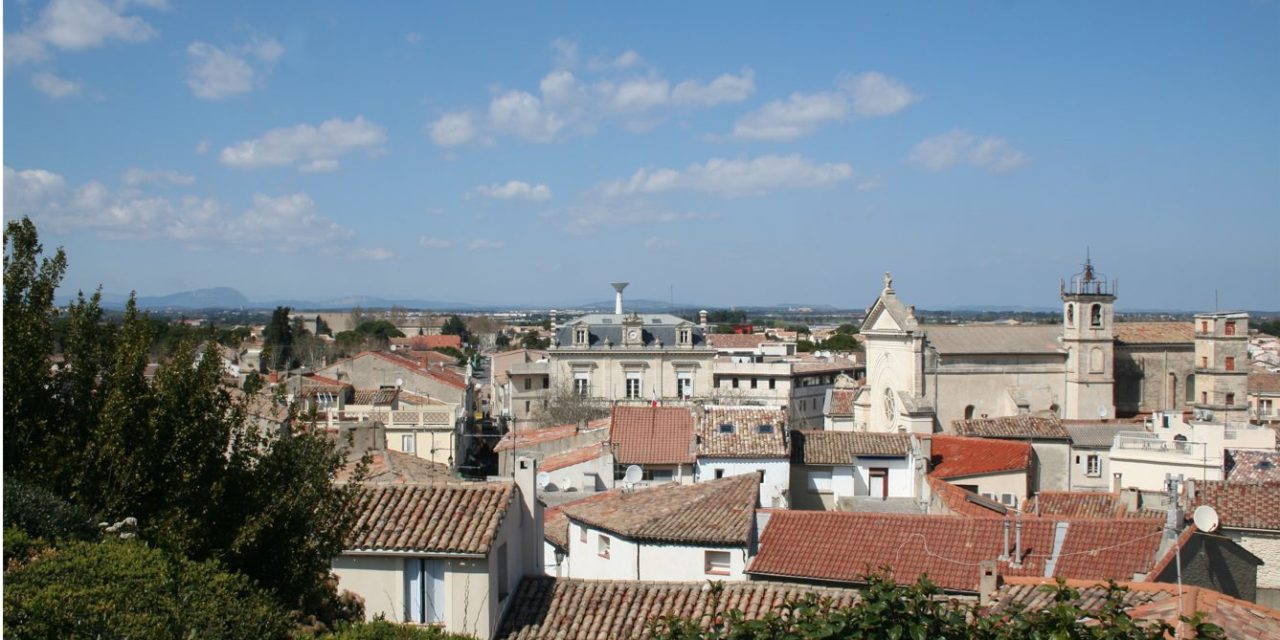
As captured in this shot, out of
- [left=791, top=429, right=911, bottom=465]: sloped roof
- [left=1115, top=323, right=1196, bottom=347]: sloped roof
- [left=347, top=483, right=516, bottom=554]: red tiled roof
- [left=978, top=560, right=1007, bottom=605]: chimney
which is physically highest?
[left=1115, top=323, right=1196, bottom=347]: sloped roof

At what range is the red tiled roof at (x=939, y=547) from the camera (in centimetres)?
1573

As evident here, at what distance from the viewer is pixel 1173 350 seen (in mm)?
47625

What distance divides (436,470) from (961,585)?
1430 centimetres

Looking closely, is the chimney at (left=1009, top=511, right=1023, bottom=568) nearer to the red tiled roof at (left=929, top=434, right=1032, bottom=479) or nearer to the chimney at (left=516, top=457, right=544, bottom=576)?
the chimney at (left=516, top=457, right=544, bottom=576)

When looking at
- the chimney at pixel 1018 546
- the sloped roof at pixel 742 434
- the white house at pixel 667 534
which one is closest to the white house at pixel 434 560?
the white house at pixel 667 534

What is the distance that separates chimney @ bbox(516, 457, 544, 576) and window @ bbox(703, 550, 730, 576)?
3508 millimetres

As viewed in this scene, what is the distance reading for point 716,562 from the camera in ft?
56.8

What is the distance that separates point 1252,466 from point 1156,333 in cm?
2573

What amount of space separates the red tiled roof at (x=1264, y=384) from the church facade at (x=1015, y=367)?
20.0 metres

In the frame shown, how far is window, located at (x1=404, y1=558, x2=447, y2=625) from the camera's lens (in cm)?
1186

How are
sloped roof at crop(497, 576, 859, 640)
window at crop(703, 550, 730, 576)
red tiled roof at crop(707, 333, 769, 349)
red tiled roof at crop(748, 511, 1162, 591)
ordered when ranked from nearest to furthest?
1. sloped roof at crop(497, 576, 859, 640)
2. red tiled roof at crop(748, 511, 1162, 591)
3. window at crop(703, 550, 730, 576)
4. red tiled roof at crop(707, 333, 769, 349)

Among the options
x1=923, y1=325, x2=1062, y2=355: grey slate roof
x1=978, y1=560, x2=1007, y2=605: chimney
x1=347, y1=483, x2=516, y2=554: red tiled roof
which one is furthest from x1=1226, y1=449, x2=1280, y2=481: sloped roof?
x1=347, y1=483, x2=516, y2=554: red tiled roof

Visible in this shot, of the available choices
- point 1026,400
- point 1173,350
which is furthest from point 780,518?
point 1173,350

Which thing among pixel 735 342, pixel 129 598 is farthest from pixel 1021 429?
pixel 735 342
